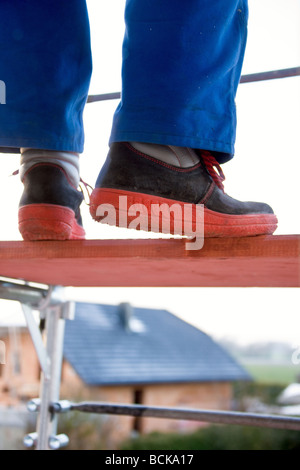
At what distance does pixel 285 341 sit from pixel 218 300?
6187mm

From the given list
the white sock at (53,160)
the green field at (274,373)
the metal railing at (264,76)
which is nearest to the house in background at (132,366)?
the green field at (274,373)

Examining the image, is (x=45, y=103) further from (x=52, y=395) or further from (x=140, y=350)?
(x=140, y=350)

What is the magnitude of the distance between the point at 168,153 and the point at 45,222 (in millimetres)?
207

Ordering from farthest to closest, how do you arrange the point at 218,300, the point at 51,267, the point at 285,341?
the point at 285,341 → the point at 218,300 → the point at 51,267

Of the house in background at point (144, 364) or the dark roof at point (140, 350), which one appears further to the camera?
the dark roof at point (140, 350)

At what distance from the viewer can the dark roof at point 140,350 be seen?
648 inches

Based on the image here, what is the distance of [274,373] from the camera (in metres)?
27.2

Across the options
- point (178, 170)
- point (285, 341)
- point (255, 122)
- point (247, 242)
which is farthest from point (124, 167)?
point (285, 341)

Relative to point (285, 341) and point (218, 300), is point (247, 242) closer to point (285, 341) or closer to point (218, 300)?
point (218, 300)

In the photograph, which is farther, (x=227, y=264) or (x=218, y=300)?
(x=218, y=300)

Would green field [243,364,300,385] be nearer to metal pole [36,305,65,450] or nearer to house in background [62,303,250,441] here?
house in background [62,303,250,441]

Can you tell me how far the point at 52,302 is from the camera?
1302 millimetres

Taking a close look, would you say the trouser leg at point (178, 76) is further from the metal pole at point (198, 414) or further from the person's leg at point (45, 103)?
the metal pole at point (198, 414)

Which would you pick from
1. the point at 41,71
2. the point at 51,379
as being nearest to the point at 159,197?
the point at 41,71
